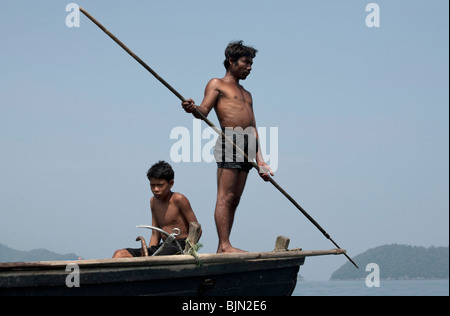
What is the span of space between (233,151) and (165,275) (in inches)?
68.7

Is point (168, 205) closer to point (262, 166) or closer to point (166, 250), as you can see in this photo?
point (166, 250)

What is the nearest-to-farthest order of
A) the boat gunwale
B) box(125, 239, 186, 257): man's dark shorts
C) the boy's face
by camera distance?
the boat gunwale → box(125, 239, 186, 257): man's dark shorts → the boy's face

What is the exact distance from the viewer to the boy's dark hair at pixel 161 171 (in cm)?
648

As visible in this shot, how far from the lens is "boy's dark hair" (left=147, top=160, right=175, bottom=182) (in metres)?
6.48

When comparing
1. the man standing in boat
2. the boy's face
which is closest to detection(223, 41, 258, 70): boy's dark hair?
the man standing in boat

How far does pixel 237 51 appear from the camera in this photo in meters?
7.16

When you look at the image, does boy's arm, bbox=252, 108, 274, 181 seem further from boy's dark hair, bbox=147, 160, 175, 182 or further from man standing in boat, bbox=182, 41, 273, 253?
boy's dark hair, bbox=147, 160, 175, 182

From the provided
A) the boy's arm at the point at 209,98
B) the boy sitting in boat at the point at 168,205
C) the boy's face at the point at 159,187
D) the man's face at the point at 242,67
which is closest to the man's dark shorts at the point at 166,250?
the boy sitting in boat at the point at 168,205

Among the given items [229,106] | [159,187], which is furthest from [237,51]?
[159,187]

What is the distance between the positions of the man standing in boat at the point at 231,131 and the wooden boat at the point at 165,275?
0.40 meters

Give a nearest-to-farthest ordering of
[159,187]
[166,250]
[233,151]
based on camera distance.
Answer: [166,250] < [159,187] < [233,151]

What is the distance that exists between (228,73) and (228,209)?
1551mm
